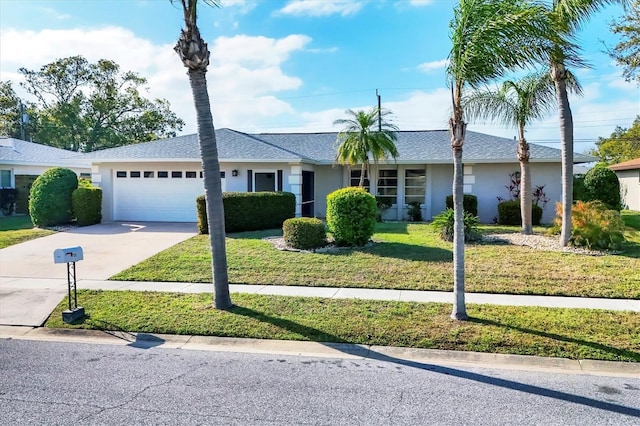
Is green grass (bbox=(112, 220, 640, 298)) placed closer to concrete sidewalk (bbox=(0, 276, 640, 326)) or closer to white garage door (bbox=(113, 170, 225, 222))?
concrete sidewalk (bbox=(0, 276, 640, 326))

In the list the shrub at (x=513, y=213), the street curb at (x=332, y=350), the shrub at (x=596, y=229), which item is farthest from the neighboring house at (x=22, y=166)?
the shrub at (x=596, y=229)

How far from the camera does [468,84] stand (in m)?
6.56

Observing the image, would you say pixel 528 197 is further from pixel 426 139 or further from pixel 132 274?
pixel 132 274

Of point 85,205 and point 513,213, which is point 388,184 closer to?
point 513,213

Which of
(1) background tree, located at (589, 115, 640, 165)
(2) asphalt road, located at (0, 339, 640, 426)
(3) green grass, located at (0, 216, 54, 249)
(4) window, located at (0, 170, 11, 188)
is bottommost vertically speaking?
(2) asphalt road, located at (0, 339, 640, 426)

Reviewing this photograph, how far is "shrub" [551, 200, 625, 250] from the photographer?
10.9 meters

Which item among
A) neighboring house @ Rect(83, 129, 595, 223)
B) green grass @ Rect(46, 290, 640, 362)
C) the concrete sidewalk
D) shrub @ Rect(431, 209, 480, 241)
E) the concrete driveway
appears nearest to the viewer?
green grass @ Rect(46, 290, 640, 362)

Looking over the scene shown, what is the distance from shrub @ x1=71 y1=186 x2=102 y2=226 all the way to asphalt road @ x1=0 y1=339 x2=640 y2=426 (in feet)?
40.7

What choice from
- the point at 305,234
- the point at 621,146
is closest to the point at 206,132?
the point at 305,234

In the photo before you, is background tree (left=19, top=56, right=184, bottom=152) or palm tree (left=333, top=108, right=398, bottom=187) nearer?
palm tree (left=333, top=108, right=398, bottom=187)

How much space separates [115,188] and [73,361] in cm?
1457

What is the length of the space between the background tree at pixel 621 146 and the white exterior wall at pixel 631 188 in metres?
15.5

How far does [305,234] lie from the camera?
38.1ft

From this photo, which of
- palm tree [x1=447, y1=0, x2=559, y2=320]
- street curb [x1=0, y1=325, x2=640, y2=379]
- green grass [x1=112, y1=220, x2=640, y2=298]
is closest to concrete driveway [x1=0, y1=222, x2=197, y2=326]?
street curb [x1=0, y1=325, x2=640, y2=379]
